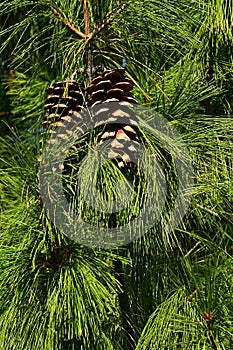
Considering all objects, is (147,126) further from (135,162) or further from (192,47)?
(192,47)

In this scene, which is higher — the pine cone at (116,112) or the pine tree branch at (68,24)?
the pine tree branch at (68,24)

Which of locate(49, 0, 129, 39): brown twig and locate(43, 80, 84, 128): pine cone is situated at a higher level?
locate(49, 0, 129, 39): brown twig

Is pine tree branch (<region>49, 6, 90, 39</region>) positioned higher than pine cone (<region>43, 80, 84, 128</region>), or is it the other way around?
pine tree branch (<region>49, 6, 90, 39</region>)

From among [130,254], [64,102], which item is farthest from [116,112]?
[130,254]

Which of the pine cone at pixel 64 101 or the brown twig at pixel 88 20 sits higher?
the brown twig at pixel 88 20

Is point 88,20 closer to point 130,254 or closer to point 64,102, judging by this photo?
point 64,102

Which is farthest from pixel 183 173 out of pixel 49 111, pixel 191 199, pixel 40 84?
pixel 40 84

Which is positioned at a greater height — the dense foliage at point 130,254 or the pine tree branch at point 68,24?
the pine tree branch at point 68,24

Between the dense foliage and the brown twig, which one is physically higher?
the brown twig

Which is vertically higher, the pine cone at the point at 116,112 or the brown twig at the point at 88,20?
the brown twig at the point at 88,20

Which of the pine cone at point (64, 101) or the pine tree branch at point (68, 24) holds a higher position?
the pine tree branch at point (68, 24)

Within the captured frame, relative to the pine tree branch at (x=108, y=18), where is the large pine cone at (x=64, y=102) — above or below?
below
